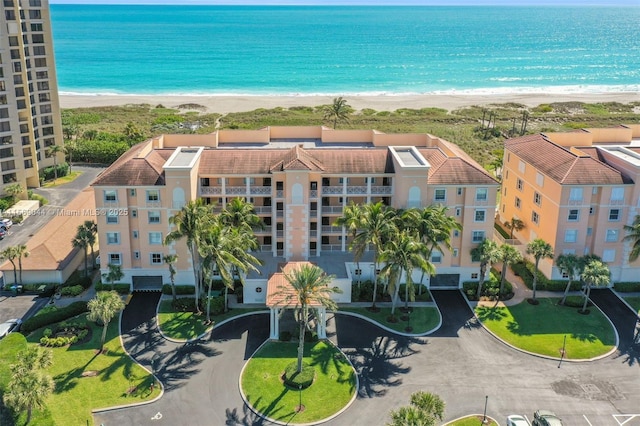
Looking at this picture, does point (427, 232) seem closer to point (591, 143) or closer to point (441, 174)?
point (441, 174)

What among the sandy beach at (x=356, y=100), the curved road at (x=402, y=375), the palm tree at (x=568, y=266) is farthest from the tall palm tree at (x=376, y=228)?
the sandy beach at (x=356, y=100)

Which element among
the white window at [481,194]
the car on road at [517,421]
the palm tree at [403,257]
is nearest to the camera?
the car on road at [517,421]

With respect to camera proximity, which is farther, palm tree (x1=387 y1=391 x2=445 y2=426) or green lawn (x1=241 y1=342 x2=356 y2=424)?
green lawn (x1=241 y1=342 x2=356 y2=424)

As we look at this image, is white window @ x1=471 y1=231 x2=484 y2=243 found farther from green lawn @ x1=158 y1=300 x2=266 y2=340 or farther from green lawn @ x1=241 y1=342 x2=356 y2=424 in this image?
green lawn @ x1=158 y1=300 x2=266 y2=340

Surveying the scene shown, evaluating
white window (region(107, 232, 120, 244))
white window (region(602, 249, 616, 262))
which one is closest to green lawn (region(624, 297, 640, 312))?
white window (region(602, 249, 616, 262))

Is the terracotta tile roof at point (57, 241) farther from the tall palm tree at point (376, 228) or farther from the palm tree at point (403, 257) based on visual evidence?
the palm tree at point (403, 257)

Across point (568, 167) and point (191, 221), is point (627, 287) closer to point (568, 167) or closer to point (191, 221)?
point (568, 167)
